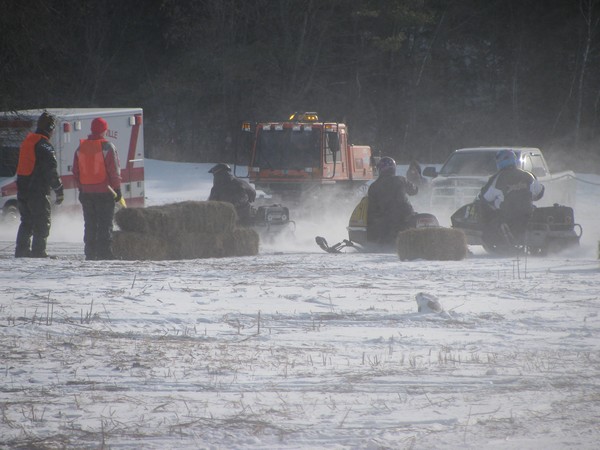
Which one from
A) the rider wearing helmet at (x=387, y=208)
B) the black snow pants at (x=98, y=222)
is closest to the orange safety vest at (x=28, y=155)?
the black snow pants at (x=98, y=222)

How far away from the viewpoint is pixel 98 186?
12.2m

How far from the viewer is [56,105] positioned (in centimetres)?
4081

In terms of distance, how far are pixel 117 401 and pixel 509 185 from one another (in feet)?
33.2

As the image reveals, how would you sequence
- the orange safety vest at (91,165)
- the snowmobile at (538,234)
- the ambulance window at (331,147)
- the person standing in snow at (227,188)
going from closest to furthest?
the orange safety vest at (91,165)
the snowmobile at (538,234)
the person standing in snow at (227,188)
the ambulance window at (331,147)

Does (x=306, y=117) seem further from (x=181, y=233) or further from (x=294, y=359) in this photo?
(x=294, y=359)

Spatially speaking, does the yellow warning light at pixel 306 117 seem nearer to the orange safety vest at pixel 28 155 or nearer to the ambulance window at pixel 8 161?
the ambulance window at pixel 8 161

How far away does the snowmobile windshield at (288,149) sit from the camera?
21188 millimetres

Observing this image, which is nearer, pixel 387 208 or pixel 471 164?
pixel 387 208

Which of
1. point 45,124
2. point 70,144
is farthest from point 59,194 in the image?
point 70,144

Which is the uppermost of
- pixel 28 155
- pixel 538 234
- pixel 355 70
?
pixel 355 70

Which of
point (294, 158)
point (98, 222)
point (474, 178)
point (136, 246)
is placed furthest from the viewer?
point (294, 158)

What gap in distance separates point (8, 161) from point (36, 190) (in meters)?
8.38

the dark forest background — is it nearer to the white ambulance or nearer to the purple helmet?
the white ambulance

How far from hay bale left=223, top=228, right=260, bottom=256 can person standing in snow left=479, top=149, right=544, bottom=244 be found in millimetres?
3624
